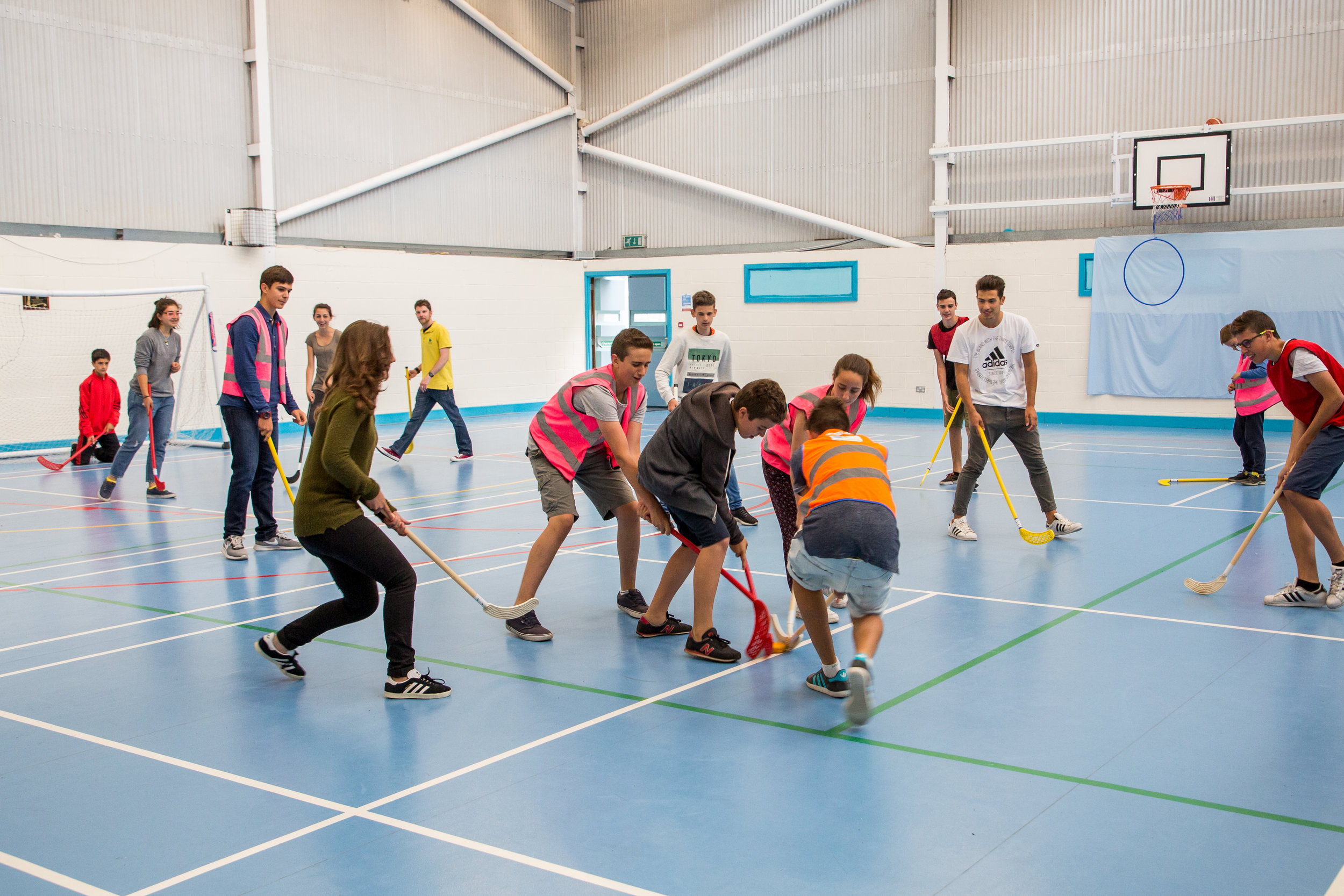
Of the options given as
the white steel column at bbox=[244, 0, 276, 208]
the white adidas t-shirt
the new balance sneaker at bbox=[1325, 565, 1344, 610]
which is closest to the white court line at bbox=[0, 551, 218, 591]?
the white adidas t-shirt

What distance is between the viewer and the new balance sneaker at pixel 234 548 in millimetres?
7352

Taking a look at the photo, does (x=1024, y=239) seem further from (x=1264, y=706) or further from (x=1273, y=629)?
(x=1264, y=706)

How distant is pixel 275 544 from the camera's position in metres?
7.72

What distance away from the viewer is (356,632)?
562 centimetres

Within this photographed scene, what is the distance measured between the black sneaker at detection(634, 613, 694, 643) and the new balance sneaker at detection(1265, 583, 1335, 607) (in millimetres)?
3023

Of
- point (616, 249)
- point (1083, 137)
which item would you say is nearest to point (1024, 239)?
point (1083, 137)

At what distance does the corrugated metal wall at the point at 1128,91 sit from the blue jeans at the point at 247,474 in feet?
42.4

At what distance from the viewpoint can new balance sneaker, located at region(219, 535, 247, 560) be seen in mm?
7352

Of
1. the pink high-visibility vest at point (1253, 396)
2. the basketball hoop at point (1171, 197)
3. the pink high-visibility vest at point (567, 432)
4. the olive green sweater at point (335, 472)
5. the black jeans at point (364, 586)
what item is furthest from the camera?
the basketball hoop at point (1171, 197)

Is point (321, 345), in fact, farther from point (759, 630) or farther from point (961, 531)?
point (759, 630)

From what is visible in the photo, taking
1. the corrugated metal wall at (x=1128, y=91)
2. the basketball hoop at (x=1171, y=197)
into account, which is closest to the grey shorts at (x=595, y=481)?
the basketball hoop at (x=1171, y=197)

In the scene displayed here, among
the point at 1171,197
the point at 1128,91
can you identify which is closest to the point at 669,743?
the point at 1171,197

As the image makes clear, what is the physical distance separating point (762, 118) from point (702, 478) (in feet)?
51.2

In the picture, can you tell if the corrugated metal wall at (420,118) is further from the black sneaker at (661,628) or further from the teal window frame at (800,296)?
the black sneaker at (661,628)
